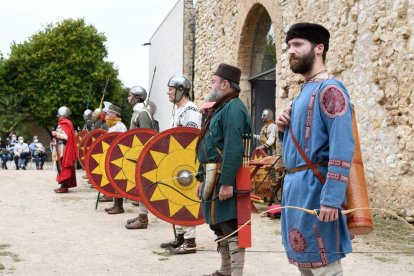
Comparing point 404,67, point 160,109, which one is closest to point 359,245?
point 404,67

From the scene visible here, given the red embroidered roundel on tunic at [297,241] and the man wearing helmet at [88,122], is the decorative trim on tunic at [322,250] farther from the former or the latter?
the man wearing helmet at [88,122]

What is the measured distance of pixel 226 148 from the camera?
3.43 metres

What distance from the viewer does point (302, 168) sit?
230cm

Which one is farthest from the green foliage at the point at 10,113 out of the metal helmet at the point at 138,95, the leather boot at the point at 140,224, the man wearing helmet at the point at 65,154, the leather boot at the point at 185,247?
the leather boot at the point at 185,247

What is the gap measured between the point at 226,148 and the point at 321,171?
123 cm

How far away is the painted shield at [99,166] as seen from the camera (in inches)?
273

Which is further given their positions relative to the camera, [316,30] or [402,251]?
[402,251]

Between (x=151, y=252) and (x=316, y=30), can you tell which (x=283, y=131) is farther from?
(x=151, y=252)

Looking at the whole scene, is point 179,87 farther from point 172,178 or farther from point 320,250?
point 320,250

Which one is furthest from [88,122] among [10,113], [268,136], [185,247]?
[10,113]

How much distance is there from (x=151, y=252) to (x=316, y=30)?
3.03 metres

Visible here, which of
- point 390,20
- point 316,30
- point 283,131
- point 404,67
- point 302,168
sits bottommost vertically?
point 302,168

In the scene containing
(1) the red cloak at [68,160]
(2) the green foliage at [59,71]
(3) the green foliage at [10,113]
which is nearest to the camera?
(1) the red cloak at [68,160]

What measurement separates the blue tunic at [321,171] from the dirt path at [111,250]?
1.02 m
